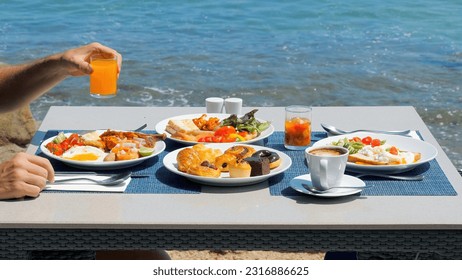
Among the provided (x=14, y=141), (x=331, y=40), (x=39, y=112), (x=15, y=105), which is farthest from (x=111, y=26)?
(x=15, y=105)

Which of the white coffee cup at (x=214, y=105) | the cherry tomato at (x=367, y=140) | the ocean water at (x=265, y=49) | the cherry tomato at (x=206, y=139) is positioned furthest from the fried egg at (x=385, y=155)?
the ocean water at (x=265, y=49)

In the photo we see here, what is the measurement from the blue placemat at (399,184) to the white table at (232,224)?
6 centimetres

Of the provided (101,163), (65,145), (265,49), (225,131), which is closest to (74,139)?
(65,145)

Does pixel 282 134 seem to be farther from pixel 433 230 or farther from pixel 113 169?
pixel 433 230

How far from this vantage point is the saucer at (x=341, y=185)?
2168 mm

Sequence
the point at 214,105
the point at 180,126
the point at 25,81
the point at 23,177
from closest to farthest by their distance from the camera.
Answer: the point at 23,177
the point at 180,126
the point at 25,81
the point at 214,105

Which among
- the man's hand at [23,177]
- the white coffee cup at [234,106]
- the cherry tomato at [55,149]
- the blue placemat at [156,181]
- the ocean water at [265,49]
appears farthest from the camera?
the ocean water at [265,49]

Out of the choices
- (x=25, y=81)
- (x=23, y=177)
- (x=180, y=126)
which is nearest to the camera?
(x=23, y=177)

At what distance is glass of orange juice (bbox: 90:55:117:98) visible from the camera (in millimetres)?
2680

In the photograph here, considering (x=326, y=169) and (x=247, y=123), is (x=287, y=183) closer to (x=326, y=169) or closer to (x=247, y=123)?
(x=326, y=169)

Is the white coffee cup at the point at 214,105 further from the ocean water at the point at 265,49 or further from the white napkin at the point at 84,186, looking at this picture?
the ocean water at the point at 265,49

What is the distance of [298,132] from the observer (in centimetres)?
261

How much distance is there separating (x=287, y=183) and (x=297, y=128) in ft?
1.09

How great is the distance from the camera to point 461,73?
9.52 m
